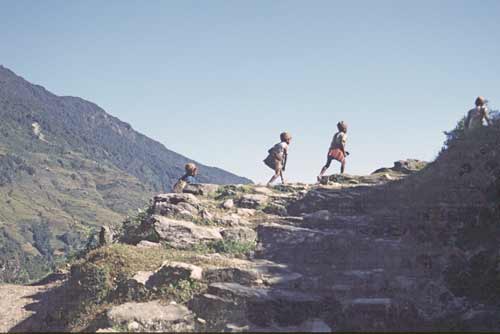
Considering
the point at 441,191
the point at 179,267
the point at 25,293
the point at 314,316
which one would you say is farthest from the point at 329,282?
the point at 25,293

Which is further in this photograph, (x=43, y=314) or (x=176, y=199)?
(x=176, y=199)

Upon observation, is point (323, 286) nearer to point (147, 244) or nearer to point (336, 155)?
point (147, 244)

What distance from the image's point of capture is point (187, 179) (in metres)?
19.7

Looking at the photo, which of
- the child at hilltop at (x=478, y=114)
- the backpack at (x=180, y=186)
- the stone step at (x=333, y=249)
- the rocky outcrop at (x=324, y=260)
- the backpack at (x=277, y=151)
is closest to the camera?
the rocky outcrop at (x=324, y=260)

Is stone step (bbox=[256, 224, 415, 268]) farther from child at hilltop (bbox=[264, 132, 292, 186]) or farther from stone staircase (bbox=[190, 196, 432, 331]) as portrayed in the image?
child at hilltop (bbox=[264, 132, 292, 186])

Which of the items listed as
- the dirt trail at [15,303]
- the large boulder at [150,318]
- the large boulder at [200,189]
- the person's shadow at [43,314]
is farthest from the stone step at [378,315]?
the large boulder at [200,189]

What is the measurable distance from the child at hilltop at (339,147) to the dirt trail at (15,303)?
38.9ft

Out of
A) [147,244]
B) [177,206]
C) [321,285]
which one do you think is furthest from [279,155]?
[321,285]

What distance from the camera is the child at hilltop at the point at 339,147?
20.7 m

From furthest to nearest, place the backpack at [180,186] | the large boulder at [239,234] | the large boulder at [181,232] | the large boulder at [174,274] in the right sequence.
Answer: the backpack at [180,186] → the large boulder at [239,234] → the large boulder at [181,232] → the large boulder at [174,274]

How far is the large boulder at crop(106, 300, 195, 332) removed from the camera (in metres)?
9.59

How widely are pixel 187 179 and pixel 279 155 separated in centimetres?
388

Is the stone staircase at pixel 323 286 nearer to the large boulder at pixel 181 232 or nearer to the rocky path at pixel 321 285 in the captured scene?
the rocky path at pixel 321 285

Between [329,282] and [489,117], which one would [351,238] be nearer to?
[329,282]
